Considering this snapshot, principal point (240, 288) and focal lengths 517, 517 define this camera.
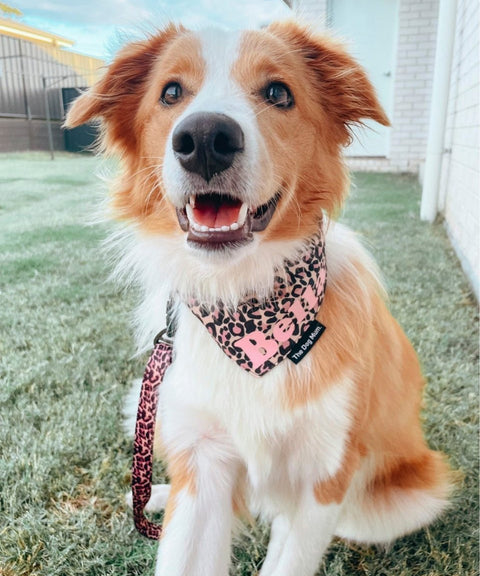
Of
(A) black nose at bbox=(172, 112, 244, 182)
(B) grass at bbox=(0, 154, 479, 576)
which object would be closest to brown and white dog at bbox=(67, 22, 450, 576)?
(A) black nose at bbox=(172, 112, 244, 182)

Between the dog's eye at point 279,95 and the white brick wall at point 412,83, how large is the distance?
4.36m

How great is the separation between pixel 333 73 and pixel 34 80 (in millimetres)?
1006

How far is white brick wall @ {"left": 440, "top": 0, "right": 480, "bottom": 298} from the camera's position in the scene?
306 centimetres

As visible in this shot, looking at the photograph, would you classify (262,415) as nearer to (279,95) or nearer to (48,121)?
(279,95)

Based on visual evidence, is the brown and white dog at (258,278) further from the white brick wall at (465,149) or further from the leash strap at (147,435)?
the white brick wall at (465,149)

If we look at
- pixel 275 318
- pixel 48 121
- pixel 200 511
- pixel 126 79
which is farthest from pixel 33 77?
pixel 200 511

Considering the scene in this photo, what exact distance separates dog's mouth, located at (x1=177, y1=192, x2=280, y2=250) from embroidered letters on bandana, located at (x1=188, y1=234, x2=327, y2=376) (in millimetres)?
146

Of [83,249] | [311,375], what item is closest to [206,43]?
[311,375]

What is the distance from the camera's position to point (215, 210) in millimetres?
1088

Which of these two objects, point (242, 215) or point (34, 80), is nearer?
point (242, 215)

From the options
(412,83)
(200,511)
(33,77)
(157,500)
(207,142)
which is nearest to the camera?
(207,142)

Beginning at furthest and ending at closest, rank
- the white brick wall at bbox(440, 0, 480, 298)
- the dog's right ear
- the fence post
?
1. the white brick wall at bbox(440, 0, 480, 298)
2. the fence post
3. the dog's right ear

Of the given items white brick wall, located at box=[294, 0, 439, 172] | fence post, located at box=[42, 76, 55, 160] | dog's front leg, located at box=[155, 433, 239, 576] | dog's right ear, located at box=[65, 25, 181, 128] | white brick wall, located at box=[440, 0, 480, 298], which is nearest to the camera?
dog's front leg, located at box=[155, 433, 239, 576]

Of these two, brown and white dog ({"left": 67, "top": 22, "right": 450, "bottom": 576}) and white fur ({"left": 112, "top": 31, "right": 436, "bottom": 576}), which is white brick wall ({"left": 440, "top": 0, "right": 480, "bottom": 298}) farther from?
white fur ({"left": 112, "top": 31, "right": 436, "bottom": 576})
